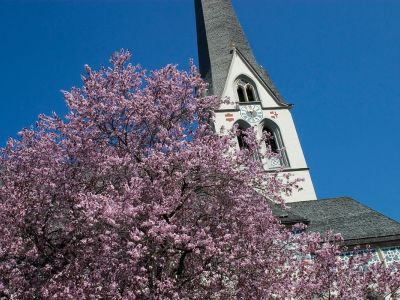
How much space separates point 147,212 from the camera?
33.9 feet

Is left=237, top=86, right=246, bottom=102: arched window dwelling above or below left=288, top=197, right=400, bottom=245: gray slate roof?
above

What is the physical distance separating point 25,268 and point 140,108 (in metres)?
4.92

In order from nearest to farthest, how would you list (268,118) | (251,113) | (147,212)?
(147,212) → (251,113) → (268,118)

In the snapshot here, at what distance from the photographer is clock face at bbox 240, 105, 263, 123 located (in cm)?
2937

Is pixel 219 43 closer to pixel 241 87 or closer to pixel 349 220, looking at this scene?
pixel 241 87

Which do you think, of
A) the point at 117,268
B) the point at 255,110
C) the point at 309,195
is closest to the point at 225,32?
the point at 255,110

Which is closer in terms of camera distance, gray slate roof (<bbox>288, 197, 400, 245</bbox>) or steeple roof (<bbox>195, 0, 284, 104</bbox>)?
gray slate roof (<bbox>288, 197, 400, 245</bbox>)

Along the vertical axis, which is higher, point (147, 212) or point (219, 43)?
point (219, 43)

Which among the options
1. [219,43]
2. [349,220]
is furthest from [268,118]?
[349,220]

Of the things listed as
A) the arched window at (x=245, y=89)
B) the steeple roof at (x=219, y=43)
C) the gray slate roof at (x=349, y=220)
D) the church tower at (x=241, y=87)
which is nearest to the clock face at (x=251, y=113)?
the church tower at (x=241, y=87)

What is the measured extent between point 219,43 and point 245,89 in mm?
4509

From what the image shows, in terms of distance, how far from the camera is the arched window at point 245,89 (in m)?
31.0

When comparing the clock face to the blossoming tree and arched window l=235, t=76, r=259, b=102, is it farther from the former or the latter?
the blossoming tree

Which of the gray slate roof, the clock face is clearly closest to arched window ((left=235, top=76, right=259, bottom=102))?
the clock face
